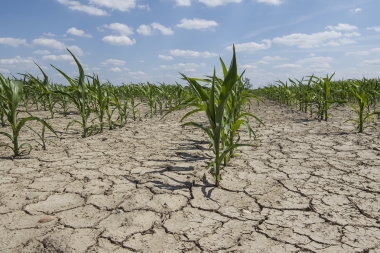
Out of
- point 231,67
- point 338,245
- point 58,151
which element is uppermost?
point 231,67

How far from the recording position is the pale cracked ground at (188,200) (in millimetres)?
1228

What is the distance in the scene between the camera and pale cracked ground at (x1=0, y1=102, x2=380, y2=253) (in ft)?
4.03

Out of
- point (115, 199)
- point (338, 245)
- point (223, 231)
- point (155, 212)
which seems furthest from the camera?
point (115, 199)

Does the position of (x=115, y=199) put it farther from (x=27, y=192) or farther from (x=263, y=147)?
(x=263, y=147)

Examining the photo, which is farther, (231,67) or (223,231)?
(231,67)

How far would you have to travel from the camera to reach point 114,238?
1.25 metres

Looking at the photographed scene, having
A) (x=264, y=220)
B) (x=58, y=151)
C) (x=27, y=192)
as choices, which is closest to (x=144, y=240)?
(x=264, y=220)

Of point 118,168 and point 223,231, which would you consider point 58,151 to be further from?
point 223,231

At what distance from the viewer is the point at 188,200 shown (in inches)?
62.8

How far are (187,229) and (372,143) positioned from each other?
84.8 inches

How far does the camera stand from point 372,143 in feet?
8.92

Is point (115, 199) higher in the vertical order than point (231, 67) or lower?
lower

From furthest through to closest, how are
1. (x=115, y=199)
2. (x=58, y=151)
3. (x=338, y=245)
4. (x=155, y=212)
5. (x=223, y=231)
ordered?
(x=58, y=151)
(x=115, y=199)
(x=155, y=212)
(x=223, y=231)
(x=338, y=245)

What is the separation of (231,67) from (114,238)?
3.11 feet
